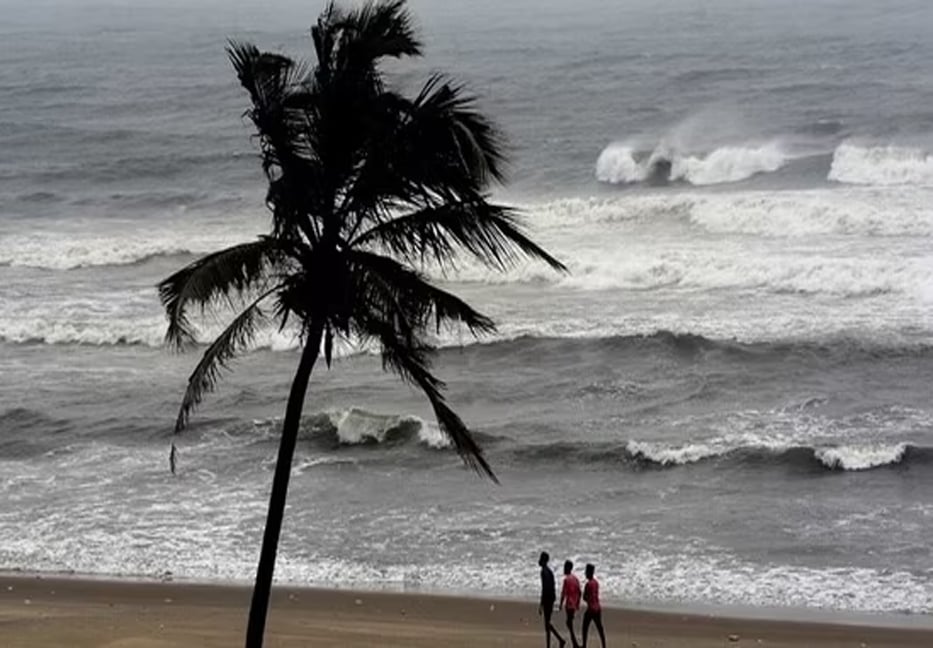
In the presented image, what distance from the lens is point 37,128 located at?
2469 inches

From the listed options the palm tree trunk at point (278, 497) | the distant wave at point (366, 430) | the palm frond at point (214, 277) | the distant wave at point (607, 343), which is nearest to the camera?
the palm frond at point (214, 277)

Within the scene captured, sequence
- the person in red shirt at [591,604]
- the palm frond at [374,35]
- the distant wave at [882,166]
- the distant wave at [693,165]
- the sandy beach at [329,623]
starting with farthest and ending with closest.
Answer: the distant wave at [693,165] → the distant wave at [882,166] → the sandy beach at [329,623] → the person in red shirt at [591,604] → the palm frond at [374,35]

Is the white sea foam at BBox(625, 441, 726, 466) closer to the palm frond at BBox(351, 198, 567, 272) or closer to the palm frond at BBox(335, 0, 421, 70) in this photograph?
the palm frond at BBox(351, 198, 567, 272)

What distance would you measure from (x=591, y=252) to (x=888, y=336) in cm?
1054

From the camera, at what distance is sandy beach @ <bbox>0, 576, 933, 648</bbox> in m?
15.7

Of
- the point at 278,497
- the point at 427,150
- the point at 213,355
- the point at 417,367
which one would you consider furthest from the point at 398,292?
the point at 278,497

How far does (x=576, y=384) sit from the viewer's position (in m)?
26.0

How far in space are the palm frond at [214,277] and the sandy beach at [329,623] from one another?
683 cm

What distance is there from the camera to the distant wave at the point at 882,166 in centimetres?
4384

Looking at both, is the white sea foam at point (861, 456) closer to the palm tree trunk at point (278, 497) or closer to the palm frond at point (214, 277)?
the palm tree trunk at point (278, 497)

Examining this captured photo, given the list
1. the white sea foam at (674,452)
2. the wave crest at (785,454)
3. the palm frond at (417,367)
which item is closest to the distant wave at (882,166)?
the wave crest at (785,454)

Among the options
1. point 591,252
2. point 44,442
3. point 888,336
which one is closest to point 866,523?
point 888,336

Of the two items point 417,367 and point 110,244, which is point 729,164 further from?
point 417,367

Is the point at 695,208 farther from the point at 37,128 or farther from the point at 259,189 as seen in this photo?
the point at 37,128
